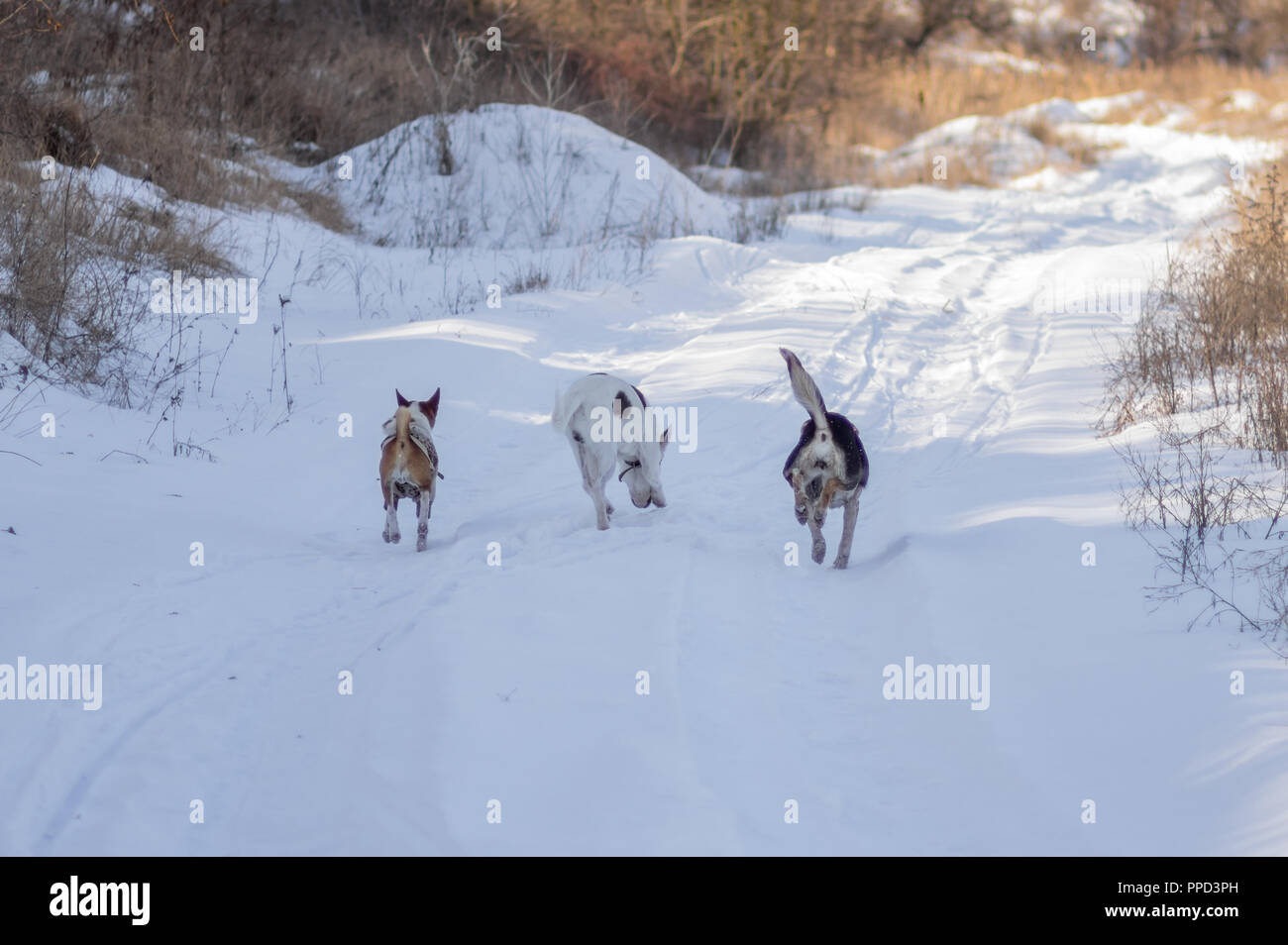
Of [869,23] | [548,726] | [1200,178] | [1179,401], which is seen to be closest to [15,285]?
[548,726]

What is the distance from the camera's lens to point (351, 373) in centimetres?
977

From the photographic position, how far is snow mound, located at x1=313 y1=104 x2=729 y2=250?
55.2 feet

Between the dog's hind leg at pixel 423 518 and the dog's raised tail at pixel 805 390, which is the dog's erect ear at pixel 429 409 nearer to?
the dog's hind leg at pixel 423 518

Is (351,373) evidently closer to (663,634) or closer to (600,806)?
(663,634)

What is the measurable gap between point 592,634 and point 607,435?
1784 millimetres

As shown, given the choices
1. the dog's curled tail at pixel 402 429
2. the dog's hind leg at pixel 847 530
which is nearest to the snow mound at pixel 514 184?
the dog's curled tail at pixel 402 429

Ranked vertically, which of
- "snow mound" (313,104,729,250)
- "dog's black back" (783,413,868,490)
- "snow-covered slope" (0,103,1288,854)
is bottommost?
"snow-covered slope" (0,103,1288,854)

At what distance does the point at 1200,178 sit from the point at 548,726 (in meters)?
23.6

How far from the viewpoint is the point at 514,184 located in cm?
1791

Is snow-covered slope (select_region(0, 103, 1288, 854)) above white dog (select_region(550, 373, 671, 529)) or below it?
below

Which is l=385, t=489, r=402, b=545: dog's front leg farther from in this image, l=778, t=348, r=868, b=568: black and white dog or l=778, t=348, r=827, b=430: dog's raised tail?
l=778, t=348, r=827, b=430: dog's raised tail

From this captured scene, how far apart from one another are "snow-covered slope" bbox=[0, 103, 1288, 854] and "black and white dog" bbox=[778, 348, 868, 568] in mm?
379

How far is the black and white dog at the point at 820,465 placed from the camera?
231 inches

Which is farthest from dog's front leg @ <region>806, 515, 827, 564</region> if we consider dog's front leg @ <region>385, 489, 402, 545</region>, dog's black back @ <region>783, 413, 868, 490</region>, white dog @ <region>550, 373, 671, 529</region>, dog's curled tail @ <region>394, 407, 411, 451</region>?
dog's front leg @ <region>385, 489, 402, 545</region>
